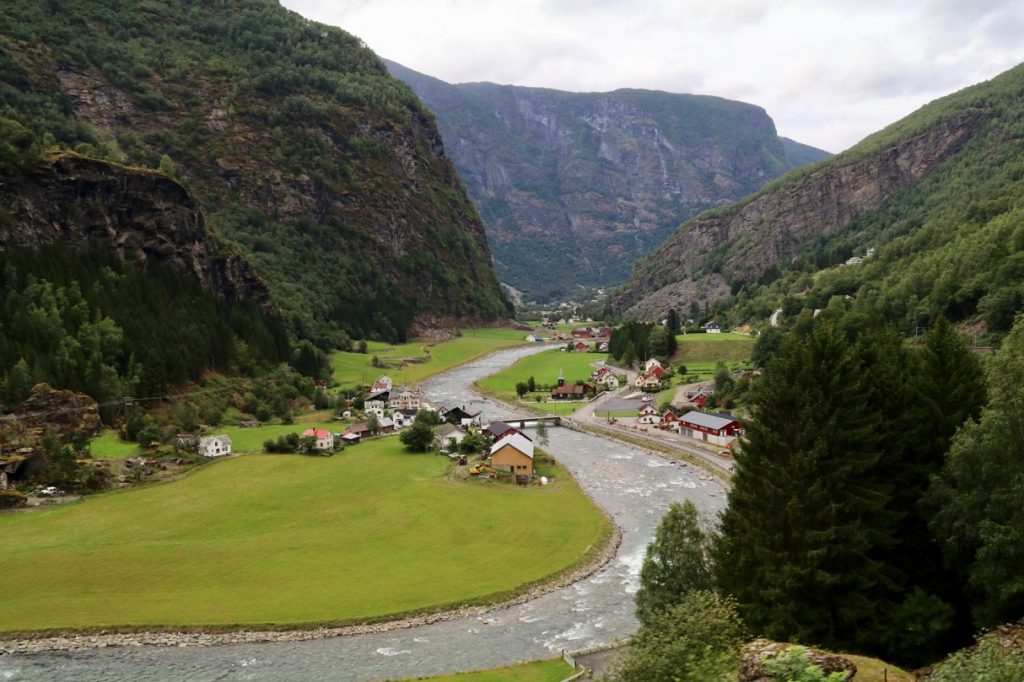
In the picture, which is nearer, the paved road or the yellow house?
the paved road

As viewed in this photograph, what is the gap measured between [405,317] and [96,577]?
13641 cm

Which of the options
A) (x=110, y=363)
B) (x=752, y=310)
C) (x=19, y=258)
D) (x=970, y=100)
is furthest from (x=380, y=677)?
(x=970, y=100)

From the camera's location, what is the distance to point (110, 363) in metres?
69.8

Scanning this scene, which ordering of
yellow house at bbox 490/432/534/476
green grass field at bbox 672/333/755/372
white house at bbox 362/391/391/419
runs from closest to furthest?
1. yellow house at bbox 490/432/534/476
2. white house at bbox 362/391/391/419
3. green grass field at bbox 672/333/755/372

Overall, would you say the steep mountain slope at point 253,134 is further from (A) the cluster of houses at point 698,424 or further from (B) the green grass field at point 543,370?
(A) the cluster of houses at point 698,424

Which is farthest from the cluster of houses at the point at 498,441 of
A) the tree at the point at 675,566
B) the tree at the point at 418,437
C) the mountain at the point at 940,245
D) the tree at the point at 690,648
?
the mountain at the point at 940,245

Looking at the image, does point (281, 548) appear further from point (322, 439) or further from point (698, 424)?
point (698, 424)

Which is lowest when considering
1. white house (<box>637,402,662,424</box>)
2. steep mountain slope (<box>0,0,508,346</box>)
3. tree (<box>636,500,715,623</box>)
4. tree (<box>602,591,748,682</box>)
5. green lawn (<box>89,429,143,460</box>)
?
green lawn (<box>89,429,143,460</box>)

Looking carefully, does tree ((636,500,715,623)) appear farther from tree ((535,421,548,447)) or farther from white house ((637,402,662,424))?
white house ((637,402,662,424))

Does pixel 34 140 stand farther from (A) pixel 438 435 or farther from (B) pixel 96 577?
(B) pixel 96 577

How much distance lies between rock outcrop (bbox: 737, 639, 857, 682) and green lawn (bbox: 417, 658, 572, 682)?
18059mm

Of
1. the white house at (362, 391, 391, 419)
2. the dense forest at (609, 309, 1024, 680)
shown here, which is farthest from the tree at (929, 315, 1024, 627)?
the white house at (362, 391, 391, 419)

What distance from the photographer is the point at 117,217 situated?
8906cm

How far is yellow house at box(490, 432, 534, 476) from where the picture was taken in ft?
196
